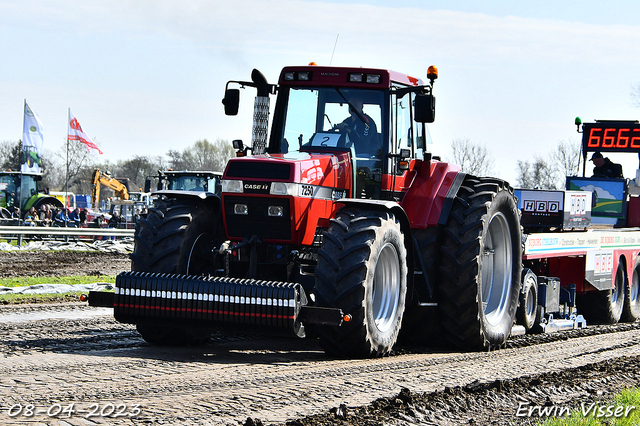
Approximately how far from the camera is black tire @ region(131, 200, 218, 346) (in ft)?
25.8

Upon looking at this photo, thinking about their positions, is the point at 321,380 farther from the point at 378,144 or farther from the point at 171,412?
the point at 378,144

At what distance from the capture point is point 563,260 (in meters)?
12.5

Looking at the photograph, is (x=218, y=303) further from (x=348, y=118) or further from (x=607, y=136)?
(x=607, y=136)

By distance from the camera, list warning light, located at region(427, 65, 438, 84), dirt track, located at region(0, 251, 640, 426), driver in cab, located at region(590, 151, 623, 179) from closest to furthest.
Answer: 1. dirt track, located at region(0, 251, 640, 426)
2. warning light, located at region(427, 65, 438, 84)
3. driver in cab, located at region(590, 151, 623, 179)

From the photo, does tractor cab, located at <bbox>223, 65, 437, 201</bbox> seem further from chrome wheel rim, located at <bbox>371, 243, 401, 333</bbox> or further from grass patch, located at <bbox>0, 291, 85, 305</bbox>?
grass patch, located at <bbox>0, 291, 85, 305</bbox>

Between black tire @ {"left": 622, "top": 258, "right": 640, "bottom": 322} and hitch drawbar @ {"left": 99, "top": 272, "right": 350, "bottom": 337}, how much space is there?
900 cm

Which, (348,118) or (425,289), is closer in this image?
(425,289)

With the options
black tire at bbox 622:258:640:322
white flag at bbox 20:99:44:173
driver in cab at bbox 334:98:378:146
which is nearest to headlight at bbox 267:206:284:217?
driver in cab at bbox 334:98:378:146

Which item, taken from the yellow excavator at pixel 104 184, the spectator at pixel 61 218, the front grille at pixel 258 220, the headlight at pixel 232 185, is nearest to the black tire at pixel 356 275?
the front grille at pixel 258 220

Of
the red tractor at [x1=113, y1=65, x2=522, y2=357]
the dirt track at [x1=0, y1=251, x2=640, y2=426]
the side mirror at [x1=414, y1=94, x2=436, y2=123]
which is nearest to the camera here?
the dirt track at [x1=0, y1=251, x2=640, y2=426]

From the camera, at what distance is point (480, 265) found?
862 centimetres

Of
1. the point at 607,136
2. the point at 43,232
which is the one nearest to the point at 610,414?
the point at 607,136

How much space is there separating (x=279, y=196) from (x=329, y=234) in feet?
2.55

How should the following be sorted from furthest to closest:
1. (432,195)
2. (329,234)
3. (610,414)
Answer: (432,195)
(329,234)
(610,414)
